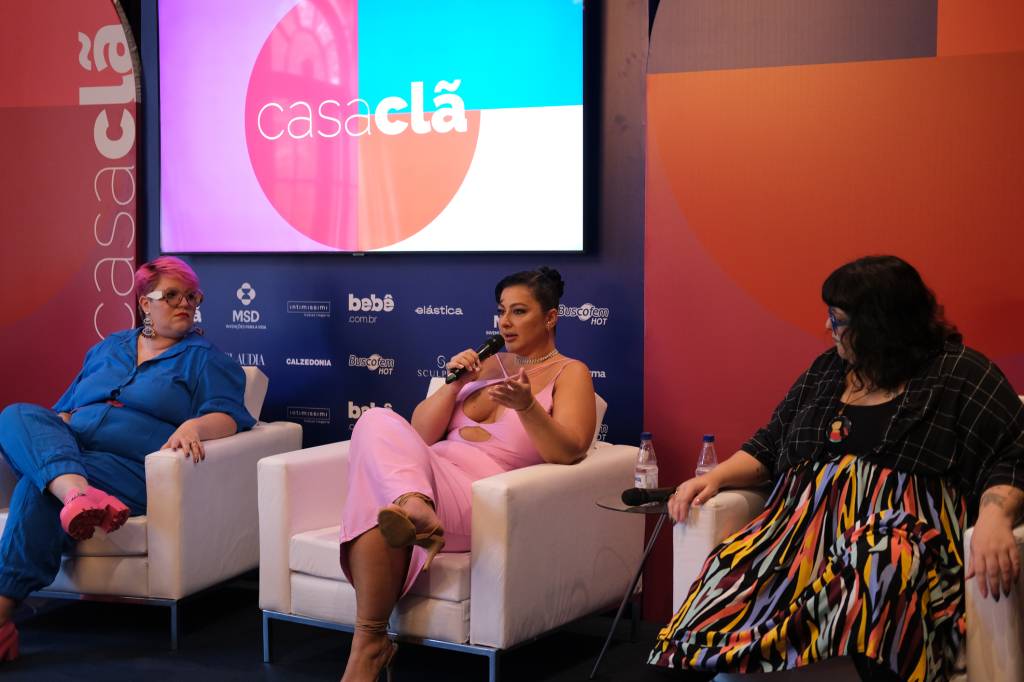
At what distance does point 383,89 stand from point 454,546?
6.03 feet

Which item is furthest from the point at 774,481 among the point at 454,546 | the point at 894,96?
the point at 894,96

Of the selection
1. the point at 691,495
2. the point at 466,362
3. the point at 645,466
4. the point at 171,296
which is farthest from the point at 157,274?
the point at 691,495

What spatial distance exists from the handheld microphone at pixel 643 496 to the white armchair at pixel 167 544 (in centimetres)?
149

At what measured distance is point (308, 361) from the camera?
4.56 metres

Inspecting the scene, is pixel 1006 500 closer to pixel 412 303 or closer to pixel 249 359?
pixel 412 303

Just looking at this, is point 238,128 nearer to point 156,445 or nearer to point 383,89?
point 383,89

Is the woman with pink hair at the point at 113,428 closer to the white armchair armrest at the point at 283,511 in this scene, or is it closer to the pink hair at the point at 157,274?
the pink hair at the point at 157,274

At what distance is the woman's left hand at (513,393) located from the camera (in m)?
3.17

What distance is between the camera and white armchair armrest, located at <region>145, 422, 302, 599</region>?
3658 millimetres

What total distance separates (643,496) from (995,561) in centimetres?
93

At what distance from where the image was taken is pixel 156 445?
12.9ft

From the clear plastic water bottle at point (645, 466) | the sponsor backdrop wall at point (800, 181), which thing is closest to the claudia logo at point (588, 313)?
the sponsor backdrop wall at point (800, 181)

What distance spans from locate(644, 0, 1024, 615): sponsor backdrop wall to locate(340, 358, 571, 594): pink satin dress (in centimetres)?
52

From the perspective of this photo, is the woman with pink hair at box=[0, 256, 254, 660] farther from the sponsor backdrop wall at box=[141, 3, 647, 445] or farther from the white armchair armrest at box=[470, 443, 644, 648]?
the white armchair armrest at box=[470, 443, 644, 648]
